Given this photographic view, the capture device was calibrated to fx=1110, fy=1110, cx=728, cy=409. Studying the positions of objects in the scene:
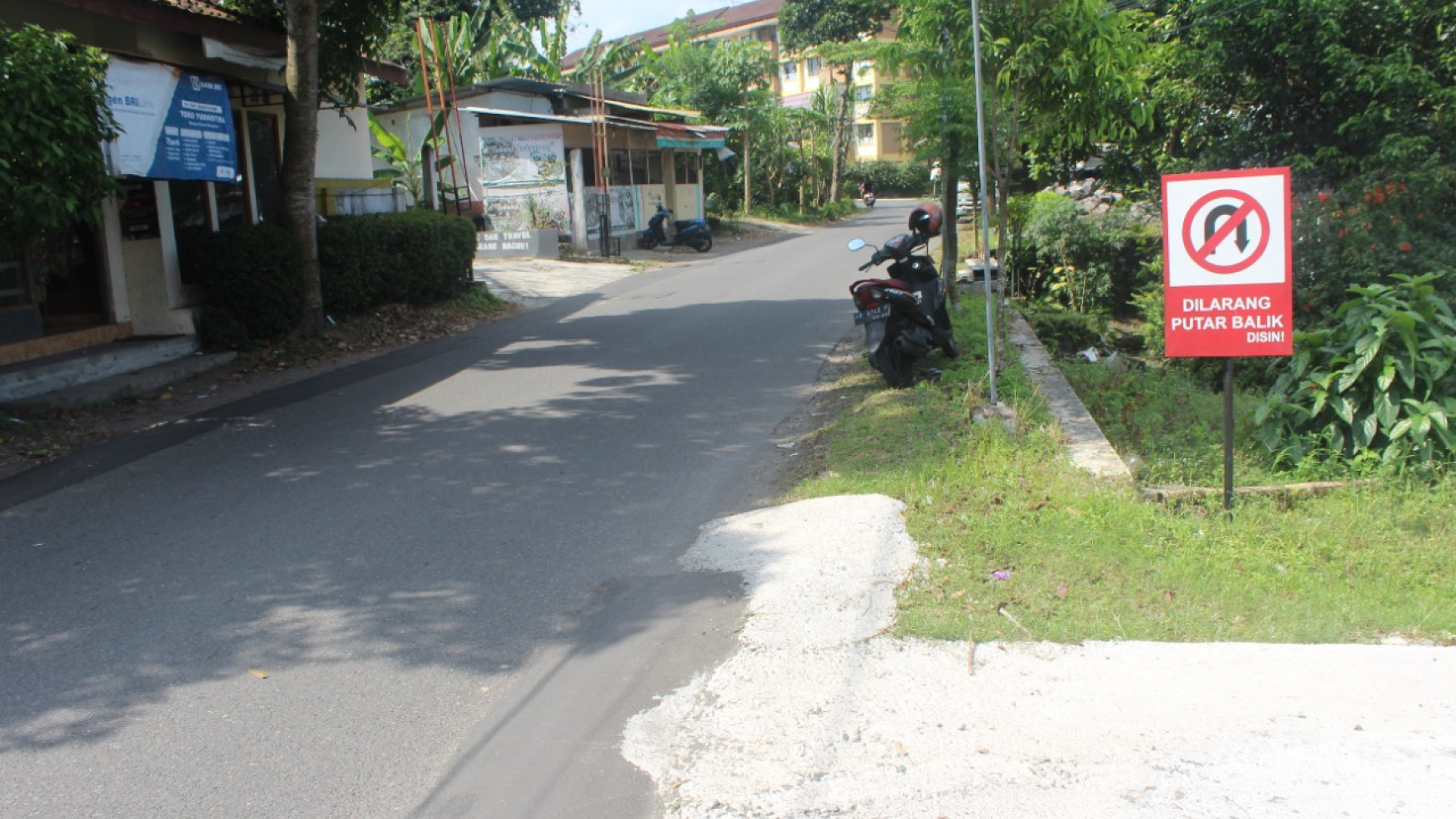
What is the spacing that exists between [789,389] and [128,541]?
5791 mm

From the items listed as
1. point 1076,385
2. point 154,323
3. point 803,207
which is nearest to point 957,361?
point 1076,385

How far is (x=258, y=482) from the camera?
7.63m

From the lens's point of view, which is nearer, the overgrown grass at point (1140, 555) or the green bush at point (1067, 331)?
the overgrown grass at point (1140, 555)

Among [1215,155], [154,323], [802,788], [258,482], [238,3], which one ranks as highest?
[238,3]

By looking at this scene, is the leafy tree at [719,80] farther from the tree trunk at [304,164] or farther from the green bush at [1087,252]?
the tree trunk at [304,164]

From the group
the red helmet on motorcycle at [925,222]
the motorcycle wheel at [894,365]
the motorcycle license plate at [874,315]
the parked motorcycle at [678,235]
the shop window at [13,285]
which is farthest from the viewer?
the parked motorcycle at [678,235]

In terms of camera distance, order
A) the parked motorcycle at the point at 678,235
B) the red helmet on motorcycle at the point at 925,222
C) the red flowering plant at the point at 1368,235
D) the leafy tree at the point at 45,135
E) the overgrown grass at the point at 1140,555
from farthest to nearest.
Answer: the parked motorcycle at the point at 678,235 < the red flowering plant at the point at 1368,235 < the red helmet on motorcycle at the point at 925,222 < the leafy tree at the point at 45,135 < the overgrown grass at the point at 1140,555

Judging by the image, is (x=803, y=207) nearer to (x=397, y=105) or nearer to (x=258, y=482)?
(x=397, y=105)

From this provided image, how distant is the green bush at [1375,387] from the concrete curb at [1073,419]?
1.00 m

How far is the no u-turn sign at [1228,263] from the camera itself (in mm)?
5707

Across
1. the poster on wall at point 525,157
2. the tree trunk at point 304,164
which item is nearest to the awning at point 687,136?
the poster on wall at point 525,157

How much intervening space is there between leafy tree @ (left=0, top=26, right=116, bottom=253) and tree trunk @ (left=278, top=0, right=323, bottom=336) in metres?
3.63

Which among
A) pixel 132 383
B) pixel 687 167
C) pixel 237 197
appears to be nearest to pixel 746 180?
pixel 687 167

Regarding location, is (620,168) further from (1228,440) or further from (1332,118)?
(1228,440)
